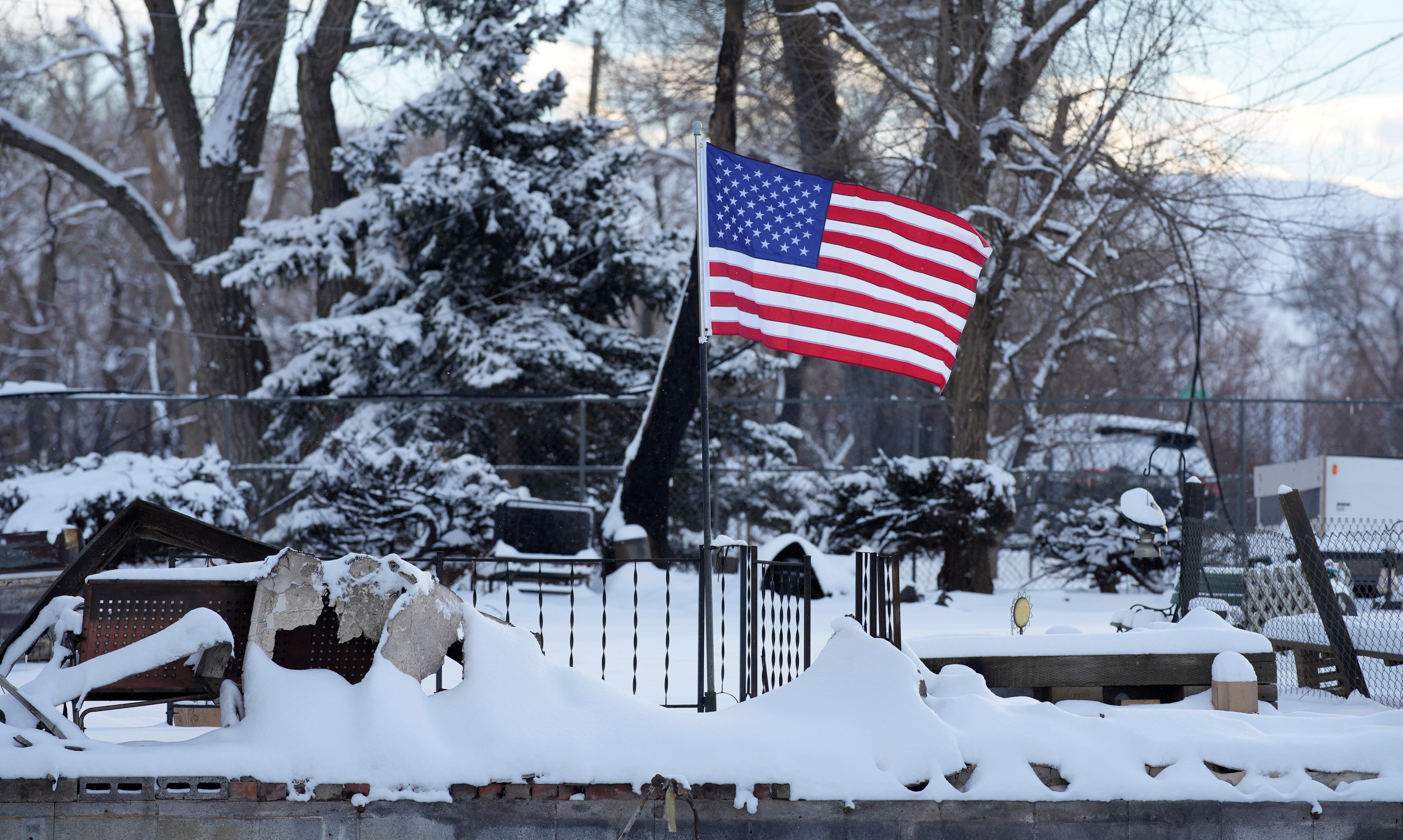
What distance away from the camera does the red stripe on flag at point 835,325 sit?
6340 mm

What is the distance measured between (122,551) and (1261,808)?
537 cm

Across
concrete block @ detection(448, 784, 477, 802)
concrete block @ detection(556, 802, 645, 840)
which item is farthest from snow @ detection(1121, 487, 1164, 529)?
concrete block @ detection(448, 784, 477, 802)

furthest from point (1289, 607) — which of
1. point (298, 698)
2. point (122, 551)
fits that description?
point (122, 551)

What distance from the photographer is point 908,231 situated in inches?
267

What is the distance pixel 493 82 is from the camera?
17016mm

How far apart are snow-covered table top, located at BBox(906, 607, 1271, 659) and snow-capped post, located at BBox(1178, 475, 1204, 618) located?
157 centimetres

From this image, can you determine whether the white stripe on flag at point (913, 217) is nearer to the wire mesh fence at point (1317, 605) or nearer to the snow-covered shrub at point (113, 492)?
the wire mesh fence at point (1317, 605)

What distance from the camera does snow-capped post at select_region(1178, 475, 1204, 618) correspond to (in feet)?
25.9

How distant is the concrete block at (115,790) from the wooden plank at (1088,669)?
396cm

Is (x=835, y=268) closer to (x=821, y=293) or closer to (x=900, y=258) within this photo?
(x=821, y=293)

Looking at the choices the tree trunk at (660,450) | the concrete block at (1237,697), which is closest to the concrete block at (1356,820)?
the concrete block at (1237,697)

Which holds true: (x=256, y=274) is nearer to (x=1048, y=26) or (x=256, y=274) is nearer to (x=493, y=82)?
(x=493, y=82)

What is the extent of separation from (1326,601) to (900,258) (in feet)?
11.6

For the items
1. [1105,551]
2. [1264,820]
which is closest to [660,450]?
[1105,551]
